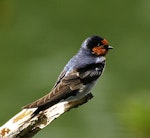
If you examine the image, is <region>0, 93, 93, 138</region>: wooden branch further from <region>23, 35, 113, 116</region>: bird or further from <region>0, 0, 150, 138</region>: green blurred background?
<region>0, 0, 150, 138</region>: green blurred background

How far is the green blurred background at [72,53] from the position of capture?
19.8 ft

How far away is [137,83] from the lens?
6.28 meters

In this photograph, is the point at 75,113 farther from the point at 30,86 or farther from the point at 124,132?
the point at 124,132

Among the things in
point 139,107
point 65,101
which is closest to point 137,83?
point 65,101

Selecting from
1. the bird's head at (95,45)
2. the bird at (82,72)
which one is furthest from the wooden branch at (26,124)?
the bird's head at (95,45)

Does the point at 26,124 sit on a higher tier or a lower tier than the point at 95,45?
lower

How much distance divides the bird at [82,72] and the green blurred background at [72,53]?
1.72 metres

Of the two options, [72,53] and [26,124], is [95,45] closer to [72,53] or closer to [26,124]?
[26,124]

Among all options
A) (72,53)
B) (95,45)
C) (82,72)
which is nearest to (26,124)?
(82,72)

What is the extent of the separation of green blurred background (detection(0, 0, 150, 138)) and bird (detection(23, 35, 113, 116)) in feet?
5.64

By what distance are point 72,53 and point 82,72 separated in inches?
132

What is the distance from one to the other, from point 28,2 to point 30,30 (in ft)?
1.40

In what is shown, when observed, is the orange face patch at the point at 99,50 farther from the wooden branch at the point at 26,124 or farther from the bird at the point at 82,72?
the wooden branch at the point at 26,124

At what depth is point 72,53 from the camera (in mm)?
6871
